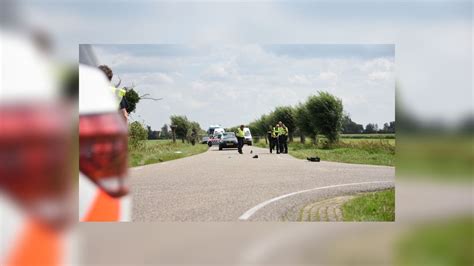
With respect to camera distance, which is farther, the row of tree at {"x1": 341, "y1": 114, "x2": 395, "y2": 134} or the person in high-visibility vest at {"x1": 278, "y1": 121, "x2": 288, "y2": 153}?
the person in high-visibility vest at {"x1": 278, "y1": 121, "x2": 288, "y2": 153}

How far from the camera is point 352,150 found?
7.93m

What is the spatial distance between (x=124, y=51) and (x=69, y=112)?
146 inches

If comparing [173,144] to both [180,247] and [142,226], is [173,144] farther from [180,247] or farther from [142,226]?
[180,247]

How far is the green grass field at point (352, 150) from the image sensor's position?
286 inches

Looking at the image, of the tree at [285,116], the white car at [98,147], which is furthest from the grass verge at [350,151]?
the white car at [98,147]

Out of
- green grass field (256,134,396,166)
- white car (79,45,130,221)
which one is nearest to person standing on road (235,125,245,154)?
green grass field (256,134,396,166)

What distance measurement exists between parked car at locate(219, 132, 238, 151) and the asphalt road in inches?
5.3

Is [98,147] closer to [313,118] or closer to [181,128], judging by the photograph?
[181,128]

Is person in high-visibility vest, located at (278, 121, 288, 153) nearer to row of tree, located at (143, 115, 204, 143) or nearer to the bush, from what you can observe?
row of tree, located at (143, 115, 204, 143)

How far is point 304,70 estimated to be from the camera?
7.20 m

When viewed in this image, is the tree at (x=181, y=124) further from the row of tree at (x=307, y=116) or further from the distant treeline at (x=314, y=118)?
the row of tree at (x=307, y=116)

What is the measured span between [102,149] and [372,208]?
473cm

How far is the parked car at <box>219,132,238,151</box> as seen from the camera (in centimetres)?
782

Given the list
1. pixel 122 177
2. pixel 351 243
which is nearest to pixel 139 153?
pixel 351 243
